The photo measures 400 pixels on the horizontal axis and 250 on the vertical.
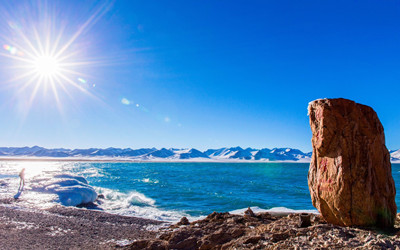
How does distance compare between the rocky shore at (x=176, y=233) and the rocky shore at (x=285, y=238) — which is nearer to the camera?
the rocky shore at (x=285, y=238)

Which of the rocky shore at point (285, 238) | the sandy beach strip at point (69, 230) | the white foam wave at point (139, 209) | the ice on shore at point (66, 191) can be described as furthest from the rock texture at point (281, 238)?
the ice on shore at point (66, 191)

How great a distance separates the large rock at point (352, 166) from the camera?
704 centimetres

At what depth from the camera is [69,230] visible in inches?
387

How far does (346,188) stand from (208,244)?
4.22 meters

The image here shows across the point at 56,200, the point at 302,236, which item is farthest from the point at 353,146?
the point at 56,200

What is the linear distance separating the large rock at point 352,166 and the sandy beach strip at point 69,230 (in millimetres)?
6628

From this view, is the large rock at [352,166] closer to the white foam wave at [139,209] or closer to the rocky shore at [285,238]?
the rocky shore at [285,238]

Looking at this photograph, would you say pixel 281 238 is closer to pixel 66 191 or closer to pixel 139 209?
pixel 139 209

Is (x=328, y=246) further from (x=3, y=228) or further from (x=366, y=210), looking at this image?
(x=3, y=228)

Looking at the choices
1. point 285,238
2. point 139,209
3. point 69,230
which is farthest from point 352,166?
point 139,209

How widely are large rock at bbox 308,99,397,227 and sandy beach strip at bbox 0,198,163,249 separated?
6.63m

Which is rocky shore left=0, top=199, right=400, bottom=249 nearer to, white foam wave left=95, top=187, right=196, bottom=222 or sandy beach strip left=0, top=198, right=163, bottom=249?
sandy beach strip left=0, top=198, right=163, bottom=249

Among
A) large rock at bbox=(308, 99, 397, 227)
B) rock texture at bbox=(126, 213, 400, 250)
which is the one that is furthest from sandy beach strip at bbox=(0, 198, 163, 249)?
large rock at bbox=(308, 99, 397, 227)

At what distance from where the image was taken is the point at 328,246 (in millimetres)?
5570
